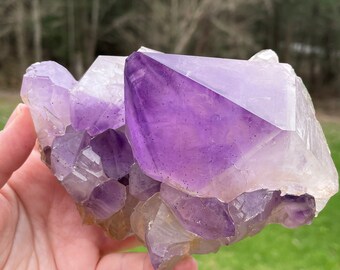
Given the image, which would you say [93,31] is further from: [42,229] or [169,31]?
[42,229]

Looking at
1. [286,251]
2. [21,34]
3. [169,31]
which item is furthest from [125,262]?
[21,34]

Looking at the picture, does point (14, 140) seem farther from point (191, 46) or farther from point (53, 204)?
point (191, 46)

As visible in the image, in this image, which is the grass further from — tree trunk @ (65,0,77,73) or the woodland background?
tree trunk @ (65,0,77,73)

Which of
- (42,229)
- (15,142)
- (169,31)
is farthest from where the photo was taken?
(169,31)

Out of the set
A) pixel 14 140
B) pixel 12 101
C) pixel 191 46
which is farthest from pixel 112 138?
pixel 191 46

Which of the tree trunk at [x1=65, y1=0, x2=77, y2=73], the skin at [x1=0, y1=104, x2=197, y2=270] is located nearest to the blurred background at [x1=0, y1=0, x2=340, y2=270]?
the tree trunk at [x1=65, y1=0, x2=77, y2=73]

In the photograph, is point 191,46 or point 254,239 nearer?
point 254,239
